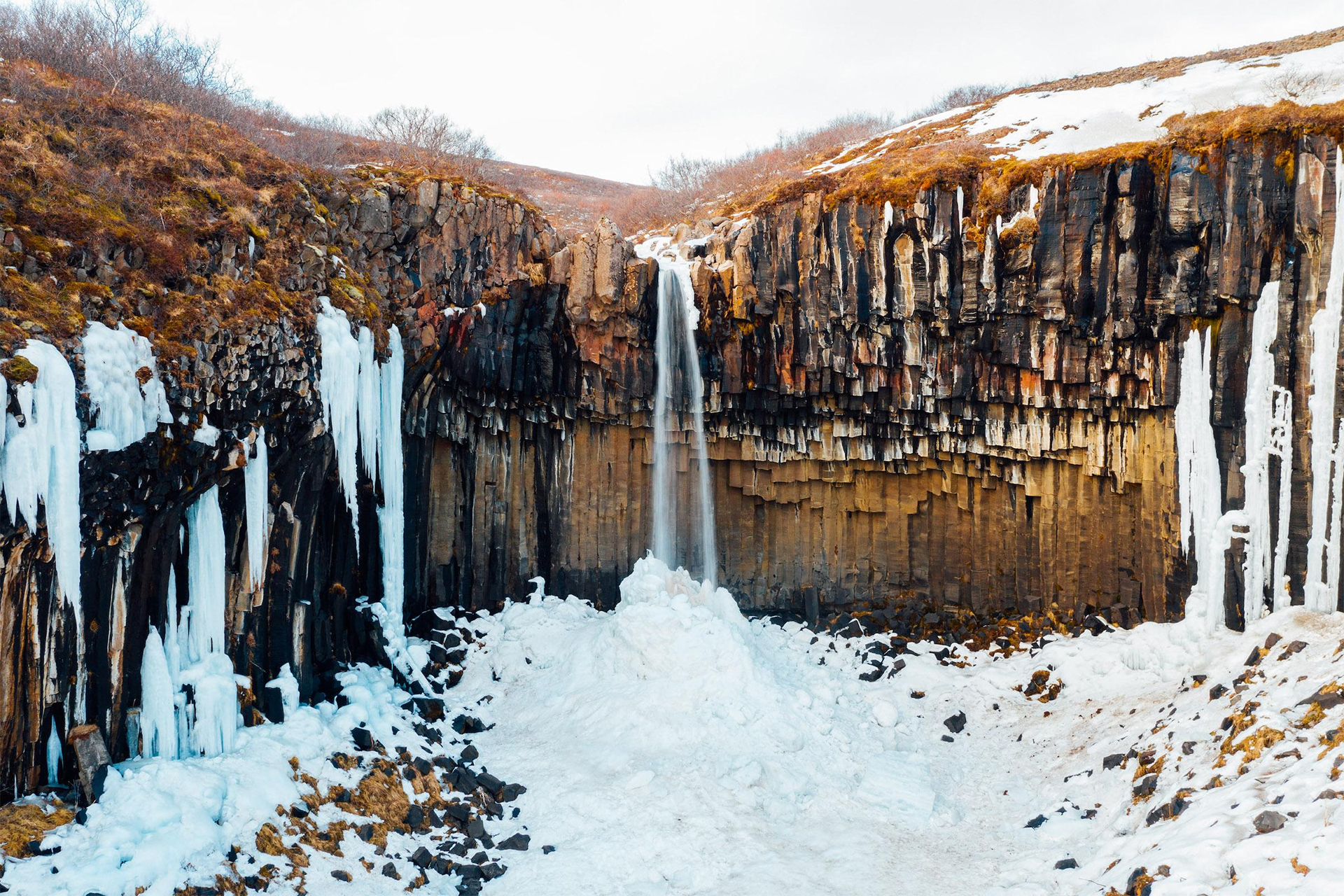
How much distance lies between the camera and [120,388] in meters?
10.2

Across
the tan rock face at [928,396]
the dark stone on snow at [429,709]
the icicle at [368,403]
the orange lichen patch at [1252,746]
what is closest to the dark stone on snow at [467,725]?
the dark stone on snow at [429,709]

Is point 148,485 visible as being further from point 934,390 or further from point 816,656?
point 934,390

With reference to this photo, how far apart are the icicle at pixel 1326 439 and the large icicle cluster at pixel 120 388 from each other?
59.2ft

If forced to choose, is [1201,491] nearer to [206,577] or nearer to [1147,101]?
[1147,101]

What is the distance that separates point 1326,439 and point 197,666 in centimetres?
1833

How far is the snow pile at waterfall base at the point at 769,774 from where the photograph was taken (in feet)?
30.9

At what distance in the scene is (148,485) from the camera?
1060 cm

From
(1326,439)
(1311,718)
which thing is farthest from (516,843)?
(1326,439)

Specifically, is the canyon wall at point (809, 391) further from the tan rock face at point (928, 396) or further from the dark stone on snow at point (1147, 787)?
the dark stone on snow at point (1147, 787)

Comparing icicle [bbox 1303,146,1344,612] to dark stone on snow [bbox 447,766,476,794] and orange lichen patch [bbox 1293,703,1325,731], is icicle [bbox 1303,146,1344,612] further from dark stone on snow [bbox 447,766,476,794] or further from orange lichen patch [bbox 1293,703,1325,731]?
dark stone on snow [bbox 447,766,476,794]

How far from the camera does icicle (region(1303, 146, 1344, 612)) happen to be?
14.0 m

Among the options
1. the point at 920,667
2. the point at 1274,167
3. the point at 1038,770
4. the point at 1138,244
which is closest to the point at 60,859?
the point at 1038,770

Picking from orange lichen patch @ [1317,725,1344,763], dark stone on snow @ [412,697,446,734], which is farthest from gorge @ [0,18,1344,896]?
orange lichen patch @ [1317,725,1344,763]

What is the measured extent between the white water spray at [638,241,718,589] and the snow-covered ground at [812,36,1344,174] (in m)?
7.53
